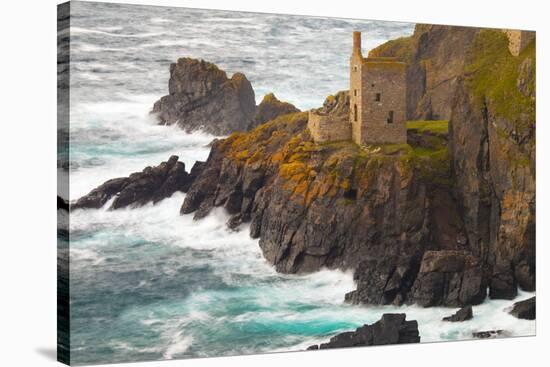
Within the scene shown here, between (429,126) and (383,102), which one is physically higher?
(383,102)

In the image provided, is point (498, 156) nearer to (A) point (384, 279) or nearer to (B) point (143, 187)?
(A) point (384, 279)

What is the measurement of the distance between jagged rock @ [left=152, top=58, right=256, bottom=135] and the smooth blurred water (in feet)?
0.77

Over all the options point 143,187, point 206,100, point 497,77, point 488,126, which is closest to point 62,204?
point 143,187

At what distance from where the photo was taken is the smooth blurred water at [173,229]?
23.8m

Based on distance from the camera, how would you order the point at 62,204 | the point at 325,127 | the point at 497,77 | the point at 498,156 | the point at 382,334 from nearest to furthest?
the point at 62,204, the point at 382,334, the point at 325,127, the point at 498,156, the point at 497,77

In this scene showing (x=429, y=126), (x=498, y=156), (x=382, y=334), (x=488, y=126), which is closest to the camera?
(x=382, y=334)

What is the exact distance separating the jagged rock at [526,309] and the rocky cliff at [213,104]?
771 centimetres

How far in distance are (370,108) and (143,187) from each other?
607 cm

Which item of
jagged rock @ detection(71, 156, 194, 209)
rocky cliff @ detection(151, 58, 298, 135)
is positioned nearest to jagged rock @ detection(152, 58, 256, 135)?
rocky cliff @ detection(151, 58, 298, 135)

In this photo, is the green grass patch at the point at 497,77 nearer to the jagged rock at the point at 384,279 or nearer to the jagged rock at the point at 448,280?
the jagged rock at the point at 448,280

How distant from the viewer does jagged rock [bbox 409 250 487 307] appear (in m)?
26.6

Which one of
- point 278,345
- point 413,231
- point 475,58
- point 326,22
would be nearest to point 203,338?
point 278,345

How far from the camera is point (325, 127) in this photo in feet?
87.3

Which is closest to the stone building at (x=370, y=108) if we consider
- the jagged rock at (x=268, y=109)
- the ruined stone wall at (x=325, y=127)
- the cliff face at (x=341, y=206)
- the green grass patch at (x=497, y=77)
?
the ruined stone wall at (x=325, y=127)
